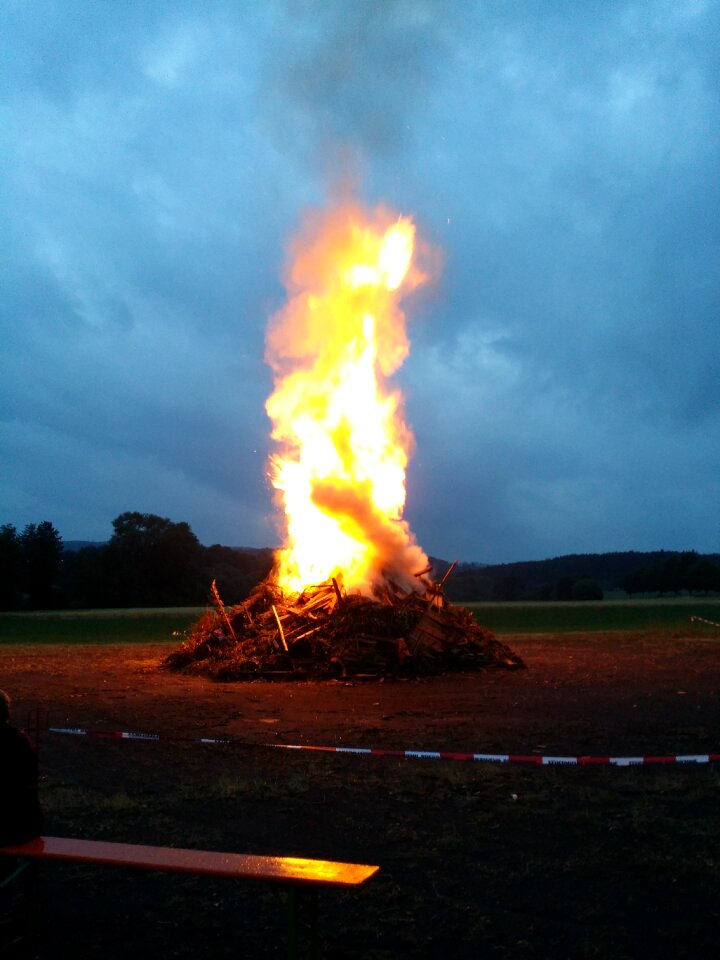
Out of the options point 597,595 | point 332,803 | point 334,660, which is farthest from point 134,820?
point 597,595

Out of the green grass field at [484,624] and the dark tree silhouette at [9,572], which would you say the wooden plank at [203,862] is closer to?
the green grass field at [484,624]

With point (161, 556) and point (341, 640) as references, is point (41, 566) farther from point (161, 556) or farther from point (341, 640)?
point (341, 640)

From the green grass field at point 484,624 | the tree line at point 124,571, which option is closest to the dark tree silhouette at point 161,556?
the tree line at point 124,571

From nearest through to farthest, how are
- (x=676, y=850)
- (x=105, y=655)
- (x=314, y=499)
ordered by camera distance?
(x=676, y=850) → (x=314, y=499) → (x=105, y=655)

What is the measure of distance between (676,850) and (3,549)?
78.6 meters

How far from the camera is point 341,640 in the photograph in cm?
1919

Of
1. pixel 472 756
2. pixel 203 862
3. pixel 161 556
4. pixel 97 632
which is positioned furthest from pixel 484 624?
pixel 161 556

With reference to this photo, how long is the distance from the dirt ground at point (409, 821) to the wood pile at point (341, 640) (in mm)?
3160

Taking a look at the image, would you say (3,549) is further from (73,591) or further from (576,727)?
(576,727)

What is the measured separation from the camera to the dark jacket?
504 centimetres

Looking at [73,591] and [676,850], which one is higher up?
[73,591]

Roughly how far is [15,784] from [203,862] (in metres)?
1.20

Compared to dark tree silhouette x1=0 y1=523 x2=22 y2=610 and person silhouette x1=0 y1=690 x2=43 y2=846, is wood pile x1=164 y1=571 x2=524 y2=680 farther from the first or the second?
dark tree silhouette x1=0 y1=523 x2=22 y2=610

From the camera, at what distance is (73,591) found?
83.4m
